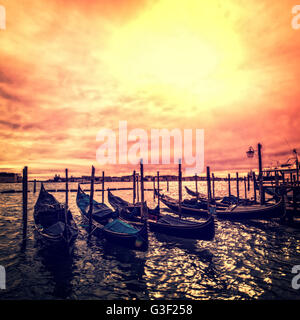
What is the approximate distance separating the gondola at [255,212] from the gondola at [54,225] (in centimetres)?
1579

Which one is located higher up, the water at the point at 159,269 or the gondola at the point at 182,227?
the gondola at the point at 182,227

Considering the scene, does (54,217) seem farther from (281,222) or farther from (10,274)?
(281,222)

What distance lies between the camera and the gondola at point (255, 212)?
61.4 ft

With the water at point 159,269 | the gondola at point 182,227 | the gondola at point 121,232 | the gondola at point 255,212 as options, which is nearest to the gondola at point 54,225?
the water at point 159,269

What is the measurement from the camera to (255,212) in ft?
63.9

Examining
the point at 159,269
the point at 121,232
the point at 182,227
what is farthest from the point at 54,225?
the point at 182,227

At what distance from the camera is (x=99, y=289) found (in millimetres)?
8430

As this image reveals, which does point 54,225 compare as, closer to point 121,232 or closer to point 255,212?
point 121,232

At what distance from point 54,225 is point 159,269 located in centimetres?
802

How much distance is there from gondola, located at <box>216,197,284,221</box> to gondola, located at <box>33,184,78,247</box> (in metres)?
15.8

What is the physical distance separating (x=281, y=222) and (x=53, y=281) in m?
20.6

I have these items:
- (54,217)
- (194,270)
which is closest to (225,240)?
(194,270)

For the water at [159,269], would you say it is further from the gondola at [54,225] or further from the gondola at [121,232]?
the gondola at [54,225]

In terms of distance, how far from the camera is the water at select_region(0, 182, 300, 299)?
26.8 ft
